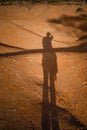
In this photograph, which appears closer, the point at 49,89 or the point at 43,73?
the point at 49,89

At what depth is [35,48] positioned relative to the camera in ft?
25.2

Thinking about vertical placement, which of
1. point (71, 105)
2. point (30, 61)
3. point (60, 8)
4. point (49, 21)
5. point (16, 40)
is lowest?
point (71, 105)

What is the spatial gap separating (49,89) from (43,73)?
0.88 meters

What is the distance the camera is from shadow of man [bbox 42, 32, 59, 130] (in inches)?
163

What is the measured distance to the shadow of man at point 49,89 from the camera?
4.13 meters

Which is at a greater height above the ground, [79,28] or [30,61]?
[79,28]

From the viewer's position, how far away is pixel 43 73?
6031 mm

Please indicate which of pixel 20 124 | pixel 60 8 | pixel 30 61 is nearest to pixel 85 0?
pixel 60 8

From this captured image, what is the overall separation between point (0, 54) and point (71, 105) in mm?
3384

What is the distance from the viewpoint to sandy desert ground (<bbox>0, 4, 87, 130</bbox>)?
13.8 feet

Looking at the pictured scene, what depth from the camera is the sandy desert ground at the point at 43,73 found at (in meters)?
4.20

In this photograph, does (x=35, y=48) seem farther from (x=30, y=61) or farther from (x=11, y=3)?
(x=11, y=3)

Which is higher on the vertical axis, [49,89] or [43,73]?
[43,73]

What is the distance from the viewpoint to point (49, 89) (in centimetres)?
A: 527
